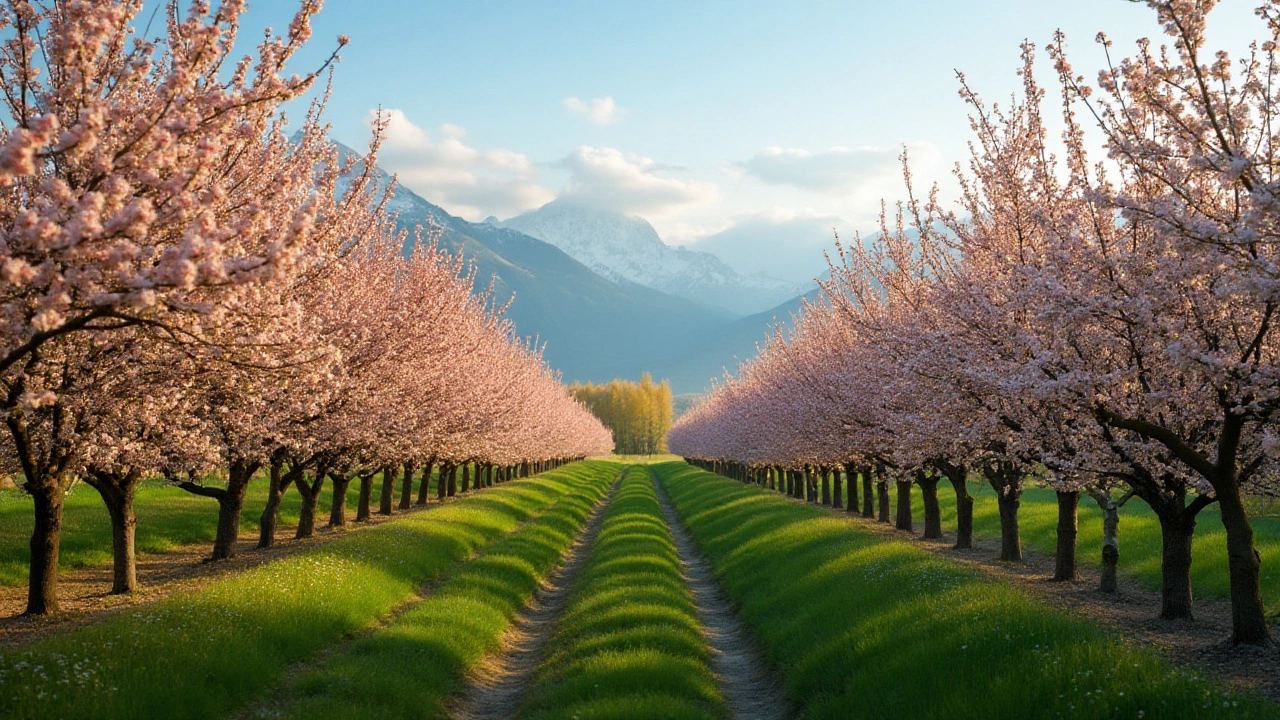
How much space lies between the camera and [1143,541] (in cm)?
2708

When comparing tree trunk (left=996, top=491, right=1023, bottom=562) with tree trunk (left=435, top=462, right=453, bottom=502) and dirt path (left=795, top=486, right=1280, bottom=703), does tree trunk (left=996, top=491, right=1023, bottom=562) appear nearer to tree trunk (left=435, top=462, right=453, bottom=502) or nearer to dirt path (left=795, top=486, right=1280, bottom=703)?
dirt path (left=795, top=486, right=1280, bottom=703)

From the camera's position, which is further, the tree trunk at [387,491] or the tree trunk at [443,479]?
the tree trunk at [443,479]

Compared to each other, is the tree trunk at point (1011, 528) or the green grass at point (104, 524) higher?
the tree trunk at point (1011, 528)

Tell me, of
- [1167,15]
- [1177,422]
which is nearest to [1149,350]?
[1177,422]

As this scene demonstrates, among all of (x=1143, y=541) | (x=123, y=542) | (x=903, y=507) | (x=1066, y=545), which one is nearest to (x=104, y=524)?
(x=123, y=542)

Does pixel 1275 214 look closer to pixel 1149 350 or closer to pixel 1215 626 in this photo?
pixel 1149 350

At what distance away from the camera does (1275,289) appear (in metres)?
7.89

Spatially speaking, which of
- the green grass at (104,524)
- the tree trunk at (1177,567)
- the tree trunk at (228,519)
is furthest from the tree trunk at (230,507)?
the tree trunk at (1177,567)

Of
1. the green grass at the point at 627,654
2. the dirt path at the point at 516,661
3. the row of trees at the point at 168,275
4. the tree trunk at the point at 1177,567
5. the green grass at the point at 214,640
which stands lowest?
the dirt path at the point at 516,661

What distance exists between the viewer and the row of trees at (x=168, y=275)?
7770 millimetres

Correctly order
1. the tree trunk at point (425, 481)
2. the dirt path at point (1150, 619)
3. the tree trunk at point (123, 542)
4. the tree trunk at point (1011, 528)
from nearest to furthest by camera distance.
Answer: the dirt path at point (1150, 619) < the tree trunk at point (123, 542) < the tree trunk at point (1011, 528) < the tree trunk at point (425, 481)

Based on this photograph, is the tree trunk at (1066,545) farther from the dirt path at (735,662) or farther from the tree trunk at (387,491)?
the tree trunk at (387,491)

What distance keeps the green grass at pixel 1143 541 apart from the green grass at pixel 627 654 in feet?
38.2

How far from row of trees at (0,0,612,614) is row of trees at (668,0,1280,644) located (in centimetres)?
1024
